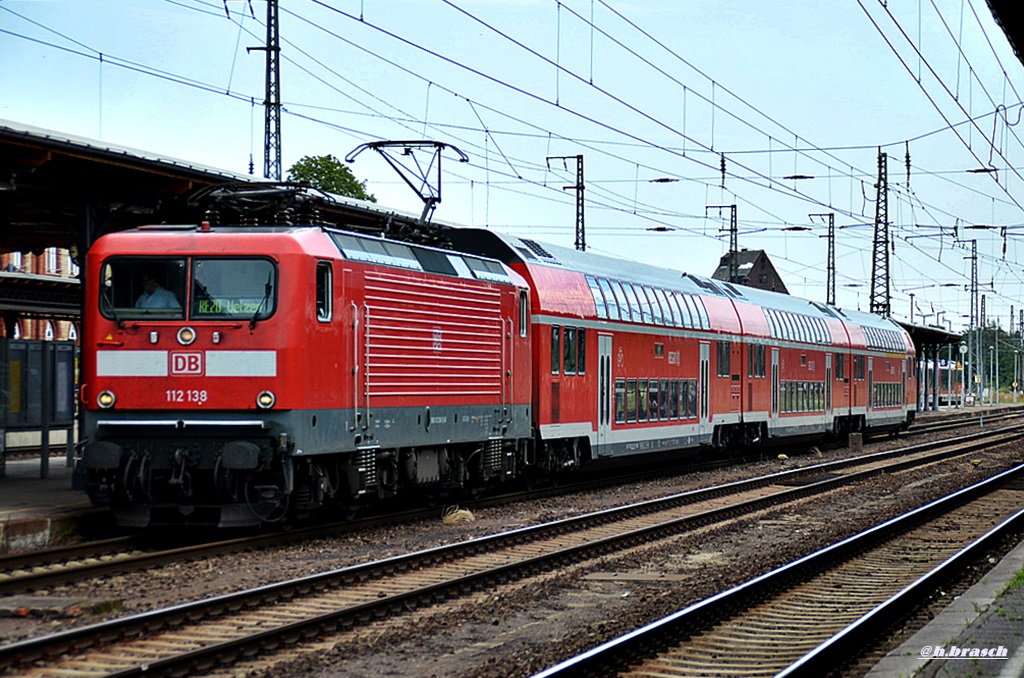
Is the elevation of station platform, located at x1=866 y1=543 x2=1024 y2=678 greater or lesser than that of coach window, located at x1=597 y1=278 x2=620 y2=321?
lesser

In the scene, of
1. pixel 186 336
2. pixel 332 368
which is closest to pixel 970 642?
pixel 332 368

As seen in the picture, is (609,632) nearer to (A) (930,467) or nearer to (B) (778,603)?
(B) (778,603)

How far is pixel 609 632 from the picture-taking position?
9648 millimetres

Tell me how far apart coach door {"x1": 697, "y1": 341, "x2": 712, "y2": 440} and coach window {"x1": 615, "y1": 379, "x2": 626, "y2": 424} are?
3.85m

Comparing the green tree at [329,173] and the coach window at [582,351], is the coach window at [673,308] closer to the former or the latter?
the coach window at [582,351]

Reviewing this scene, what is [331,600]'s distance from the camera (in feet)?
35.7

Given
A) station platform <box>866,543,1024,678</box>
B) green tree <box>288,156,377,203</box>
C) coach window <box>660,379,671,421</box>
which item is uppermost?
green tree <box>288,156,377,203</box>

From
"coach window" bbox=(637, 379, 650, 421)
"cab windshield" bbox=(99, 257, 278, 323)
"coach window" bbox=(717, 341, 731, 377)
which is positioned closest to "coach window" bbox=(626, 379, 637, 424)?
"coach window" bbox=(637, 379, 650, 421)

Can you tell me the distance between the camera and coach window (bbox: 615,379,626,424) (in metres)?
22.6

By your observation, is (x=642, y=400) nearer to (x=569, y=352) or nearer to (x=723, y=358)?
(x=569, y=352)

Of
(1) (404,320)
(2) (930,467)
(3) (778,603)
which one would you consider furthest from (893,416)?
(3) (778,603)

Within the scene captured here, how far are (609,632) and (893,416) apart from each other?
34609 millimetres

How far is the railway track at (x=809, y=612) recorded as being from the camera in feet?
28.7

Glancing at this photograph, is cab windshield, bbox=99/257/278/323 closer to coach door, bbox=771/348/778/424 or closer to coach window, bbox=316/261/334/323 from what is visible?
coach window, bbox=316/261/334/323
